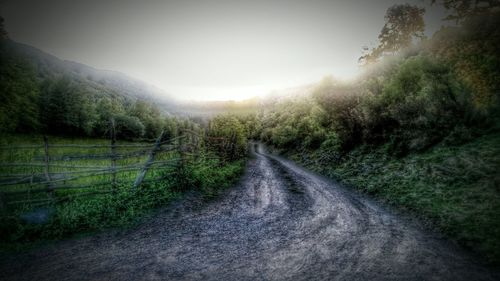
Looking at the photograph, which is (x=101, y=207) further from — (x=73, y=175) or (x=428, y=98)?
(x=428, y=98)

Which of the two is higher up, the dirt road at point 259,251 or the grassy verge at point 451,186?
the grassy verge at point 451,186

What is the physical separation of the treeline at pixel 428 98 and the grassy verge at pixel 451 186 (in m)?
A: 1.08

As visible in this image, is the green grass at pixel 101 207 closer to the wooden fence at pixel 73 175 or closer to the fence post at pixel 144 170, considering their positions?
the wooden fence at pixel 73 175

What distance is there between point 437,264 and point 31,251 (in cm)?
787

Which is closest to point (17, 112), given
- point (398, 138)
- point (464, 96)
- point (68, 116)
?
point (68, 116)

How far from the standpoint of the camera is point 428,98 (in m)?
11.0

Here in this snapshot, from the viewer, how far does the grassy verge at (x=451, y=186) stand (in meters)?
5.20

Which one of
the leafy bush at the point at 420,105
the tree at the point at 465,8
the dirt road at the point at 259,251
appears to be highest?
the tree at the point at 465,8

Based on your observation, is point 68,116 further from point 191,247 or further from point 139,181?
point 191,247

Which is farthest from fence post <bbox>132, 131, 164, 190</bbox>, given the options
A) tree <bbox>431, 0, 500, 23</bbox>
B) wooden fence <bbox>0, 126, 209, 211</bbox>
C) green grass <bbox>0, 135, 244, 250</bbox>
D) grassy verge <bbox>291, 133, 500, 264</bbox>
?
tree <bbox>431, 0, 500, 23</bbox>

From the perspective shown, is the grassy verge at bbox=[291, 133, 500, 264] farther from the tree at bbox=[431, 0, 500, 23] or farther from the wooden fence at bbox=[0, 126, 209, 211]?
the tree at bbox=[431, 0, 500, 23]

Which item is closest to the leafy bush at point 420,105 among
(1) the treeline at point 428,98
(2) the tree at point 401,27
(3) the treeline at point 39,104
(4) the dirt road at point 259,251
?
(1) the treeline at point 428,98

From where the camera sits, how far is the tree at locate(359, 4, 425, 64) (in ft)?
94.2

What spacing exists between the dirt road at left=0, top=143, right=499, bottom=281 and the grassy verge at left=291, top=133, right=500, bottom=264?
2.09 feet
